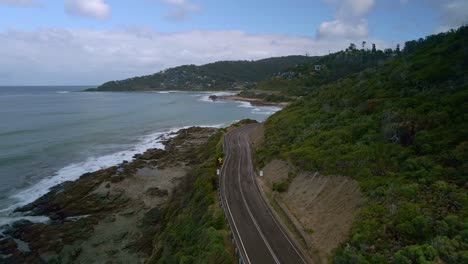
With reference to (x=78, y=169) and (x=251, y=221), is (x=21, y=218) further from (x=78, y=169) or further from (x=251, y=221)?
(x=251, y=221)

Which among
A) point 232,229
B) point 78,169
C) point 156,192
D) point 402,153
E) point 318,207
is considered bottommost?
point 156,192

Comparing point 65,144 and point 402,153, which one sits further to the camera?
point 65,144

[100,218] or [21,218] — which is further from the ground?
[21,218]

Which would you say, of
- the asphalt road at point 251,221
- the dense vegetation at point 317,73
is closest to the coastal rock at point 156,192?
the asphalt road at point 251,221

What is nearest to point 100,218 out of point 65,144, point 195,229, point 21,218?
point 21,218

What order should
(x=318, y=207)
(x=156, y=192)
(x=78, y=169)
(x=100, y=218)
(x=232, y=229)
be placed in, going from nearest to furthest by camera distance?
(x=232, y=229), (x=318, y=207), (x=100, y=218), (x=156, y=192), (x=78, y=169)

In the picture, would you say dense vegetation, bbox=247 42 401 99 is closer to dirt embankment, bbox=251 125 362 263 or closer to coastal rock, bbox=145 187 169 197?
coastal rock, bbox=145 187 169 197

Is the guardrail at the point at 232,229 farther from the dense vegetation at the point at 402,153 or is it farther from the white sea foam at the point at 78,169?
the white sea foam at the point at 78,169

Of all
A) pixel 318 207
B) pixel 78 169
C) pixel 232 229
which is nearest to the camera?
pixel 232 229
